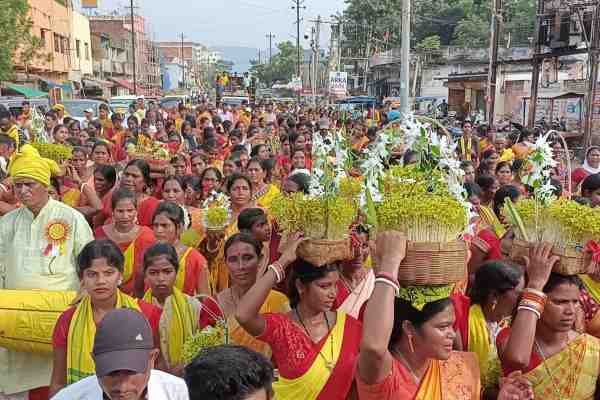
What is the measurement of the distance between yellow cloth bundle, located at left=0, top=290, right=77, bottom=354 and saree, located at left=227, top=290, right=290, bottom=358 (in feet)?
3.72

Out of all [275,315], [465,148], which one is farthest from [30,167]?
[465,148]

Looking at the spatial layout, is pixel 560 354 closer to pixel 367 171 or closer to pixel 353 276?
pixel 367 171

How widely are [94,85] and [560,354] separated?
48.0 meters

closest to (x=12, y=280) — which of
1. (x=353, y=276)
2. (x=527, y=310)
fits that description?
(x=353, y=276)

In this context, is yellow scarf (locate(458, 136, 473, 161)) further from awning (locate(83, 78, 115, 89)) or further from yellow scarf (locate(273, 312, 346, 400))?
awning (locate(83, 78, 115, 89))

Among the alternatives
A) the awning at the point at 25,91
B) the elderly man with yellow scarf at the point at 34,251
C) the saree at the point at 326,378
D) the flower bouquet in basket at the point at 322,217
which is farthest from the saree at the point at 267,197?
the awning at the point at 25,91

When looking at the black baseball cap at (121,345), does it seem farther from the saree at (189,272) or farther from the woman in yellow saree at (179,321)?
the saree at (189,272)

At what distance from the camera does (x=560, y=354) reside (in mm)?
2943

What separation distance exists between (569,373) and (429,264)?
3.06 ft

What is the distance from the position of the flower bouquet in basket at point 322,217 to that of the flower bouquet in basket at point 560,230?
772 millimetres

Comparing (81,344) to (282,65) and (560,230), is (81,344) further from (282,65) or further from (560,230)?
(282,65)

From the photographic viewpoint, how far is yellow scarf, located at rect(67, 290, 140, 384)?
3.27 meters

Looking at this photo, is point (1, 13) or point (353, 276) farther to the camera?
point (1, 13)

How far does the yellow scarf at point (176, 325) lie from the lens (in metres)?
3.58
